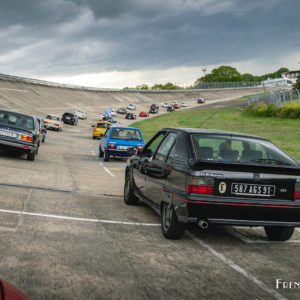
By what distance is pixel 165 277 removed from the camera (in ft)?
14.4

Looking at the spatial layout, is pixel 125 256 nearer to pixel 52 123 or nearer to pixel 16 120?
pixel 16 120

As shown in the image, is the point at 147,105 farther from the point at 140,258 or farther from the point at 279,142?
the point at 140,258

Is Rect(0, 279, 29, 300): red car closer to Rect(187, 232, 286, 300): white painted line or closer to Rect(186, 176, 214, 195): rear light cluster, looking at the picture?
Rect(187, 232, 286, 300): white painted line

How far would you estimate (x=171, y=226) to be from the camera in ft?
19.2

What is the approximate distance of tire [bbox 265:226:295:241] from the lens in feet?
20.6

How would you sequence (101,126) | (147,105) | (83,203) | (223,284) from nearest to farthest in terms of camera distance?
(223,284) < (83,203) < (101,126) < (147,105)

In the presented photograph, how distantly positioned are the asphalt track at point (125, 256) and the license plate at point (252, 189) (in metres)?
0.73

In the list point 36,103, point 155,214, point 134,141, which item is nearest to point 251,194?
point 155,214

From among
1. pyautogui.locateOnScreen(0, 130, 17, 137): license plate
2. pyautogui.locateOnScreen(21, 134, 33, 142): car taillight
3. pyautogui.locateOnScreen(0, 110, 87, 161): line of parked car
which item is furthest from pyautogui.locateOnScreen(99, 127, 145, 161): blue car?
pyautogui.locateOnScreen(0, 130, 17, 137): license plate

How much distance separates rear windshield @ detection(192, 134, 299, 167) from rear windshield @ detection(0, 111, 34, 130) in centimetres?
1039

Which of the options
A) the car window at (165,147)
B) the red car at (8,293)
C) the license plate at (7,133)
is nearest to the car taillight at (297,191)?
the car window at (165,147)

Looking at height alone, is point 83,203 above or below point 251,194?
below

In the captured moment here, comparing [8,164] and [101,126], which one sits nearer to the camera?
[8,164]

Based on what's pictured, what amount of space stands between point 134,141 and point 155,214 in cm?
1135
